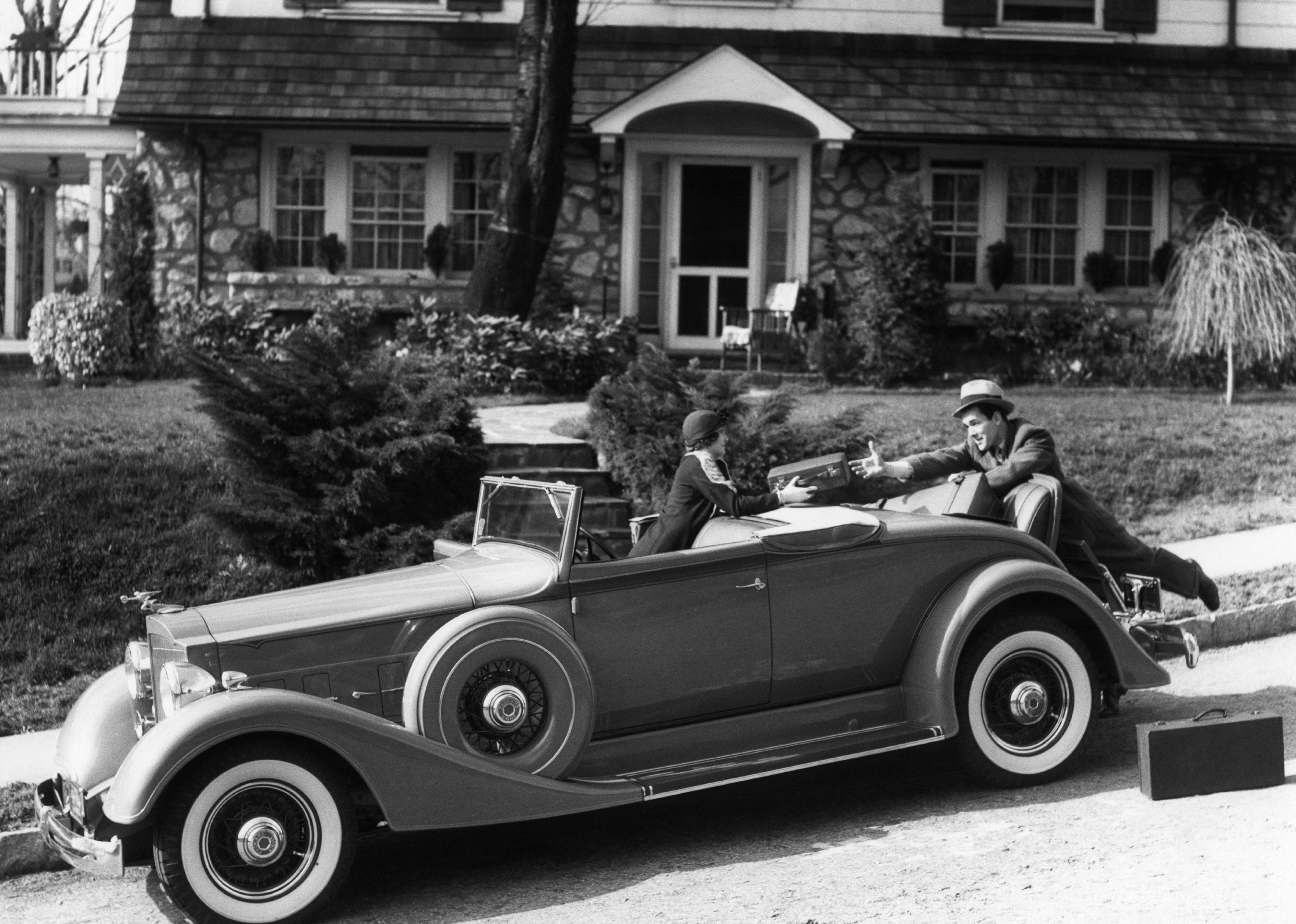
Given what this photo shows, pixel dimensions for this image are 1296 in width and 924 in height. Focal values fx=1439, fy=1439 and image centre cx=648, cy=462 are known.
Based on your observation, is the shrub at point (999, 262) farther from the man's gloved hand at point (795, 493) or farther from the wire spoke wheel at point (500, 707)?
the wire spoke wheel at point (500, 707)

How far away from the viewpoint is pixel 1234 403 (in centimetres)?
1504

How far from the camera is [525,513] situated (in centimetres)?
616

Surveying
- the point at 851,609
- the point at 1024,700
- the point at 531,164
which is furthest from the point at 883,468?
the point at 531,164

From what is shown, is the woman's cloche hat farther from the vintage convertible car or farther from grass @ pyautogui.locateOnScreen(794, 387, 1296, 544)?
grass @ pyautogui.locateOnScreen(794, 387, 1296, 544)

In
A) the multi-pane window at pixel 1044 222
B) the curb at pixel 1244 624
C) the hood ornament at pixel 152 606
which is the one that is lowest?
the curb at pixel 1244 624

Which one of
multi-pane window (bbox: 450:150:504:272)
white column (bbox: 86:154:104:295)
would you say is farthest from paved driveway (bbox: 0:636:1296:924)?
white column (bbox: 86:154:104:295)

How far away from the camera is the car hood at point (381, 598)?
546 centimetres

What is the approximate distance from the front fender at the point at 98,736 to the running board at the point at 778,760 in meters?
1.96

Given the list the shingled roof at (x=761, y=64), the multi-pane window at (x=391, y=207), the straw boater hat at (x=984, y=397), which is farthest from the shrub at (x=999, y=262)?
the straw boater hat at (x=984, y=397)

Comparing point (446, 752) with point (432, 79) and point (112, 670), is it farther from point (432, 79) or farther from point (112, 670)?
point (432, 79)

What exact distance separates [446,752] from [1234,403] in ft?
39.6

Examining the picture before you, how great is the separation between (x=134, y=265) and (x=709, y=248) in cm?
748

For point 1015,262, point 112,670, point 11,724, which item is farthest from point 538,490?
point 1015,262

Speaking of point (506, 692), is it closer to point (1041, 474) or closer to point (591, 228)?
point (1041, 474)
